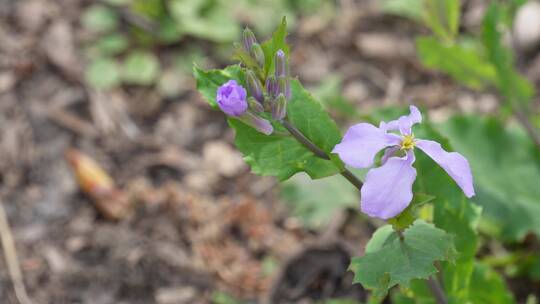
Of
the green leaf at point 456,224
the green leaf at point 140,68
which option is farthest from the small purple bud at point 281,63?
the green leaf at point 140,68

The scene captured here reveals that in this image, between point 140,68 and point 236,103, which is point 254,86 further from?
point 140,68

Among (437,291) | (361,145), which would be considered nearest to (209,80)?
(361,145)

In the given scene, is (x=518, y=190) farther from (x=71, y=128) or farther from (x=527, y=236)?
(x=71, y=128)

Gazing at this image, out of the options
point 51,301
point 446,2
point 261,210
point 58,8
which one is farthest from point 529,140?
point 58,8

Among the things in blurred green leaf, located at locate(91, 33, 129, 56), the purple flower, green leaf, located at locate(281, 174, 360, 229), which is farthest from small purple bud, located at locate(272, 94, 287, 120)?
blurred green leaf, located at locate(91, 33, 129, 56)

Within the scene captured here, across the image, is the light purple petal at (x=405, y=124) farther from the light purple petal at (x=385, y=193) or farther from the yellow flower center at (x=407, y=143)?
the light purple petal at (x=385, y=193)

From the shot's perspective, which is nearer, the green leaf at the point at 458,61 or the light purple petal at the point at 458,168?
the light purple petal at the point at 458,168
